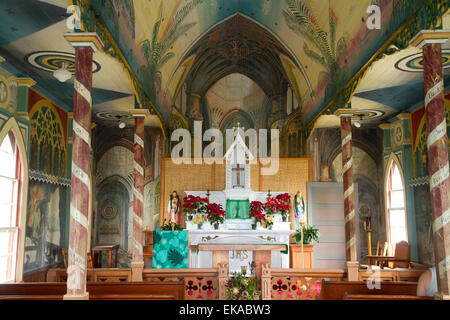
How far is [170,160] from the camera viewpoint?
14867mm

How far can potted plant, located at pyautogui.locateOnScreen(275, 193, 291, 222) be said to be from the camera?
13.6m

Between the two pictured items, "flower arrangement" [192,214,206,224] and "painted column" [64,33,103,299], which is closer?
"painted column" [64,33,103,299]

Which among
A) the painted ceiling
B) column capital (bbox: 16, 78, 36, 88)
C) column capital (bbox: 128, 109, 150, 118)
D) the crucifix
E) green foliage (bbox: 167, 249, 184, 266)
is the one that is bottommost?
green foliage (bbox: 167, 249, 184, 266)

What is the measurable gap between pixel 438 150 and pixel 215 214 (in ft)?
26.7

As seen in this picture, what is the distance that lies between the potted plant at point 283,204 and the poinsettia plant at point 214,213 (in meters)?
1.95

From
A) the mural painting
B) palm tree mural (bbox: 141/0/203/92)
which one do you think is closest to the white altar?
palm tree mural (bbox: 141/0/203/92)

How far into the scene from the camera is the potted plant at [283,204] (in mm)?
13633

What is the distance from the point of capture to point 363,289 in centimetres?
697

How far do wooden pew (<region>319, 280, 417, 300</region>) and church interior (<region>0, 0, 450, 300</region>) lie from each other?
0.10 ft

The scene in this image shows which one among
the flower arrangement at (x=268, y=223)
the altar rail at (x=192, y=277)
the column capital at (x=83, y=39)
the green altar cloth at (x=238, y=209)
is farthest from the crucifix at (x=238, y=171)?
the column capital at (x=83, y=39)

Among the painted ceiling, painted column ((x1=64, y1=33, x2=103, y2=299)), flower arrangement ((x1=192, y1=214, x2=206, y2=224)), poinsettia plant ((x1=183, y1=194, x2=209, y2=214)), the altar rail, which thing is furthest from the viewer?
poinsettia plant ((x1=183, y1=194, x2=209, y2=214))

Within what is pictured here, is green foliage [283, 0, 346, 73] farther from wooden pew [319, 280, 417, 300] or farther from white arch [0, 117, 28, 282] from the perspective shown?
white arch [0, 117, 28, 282]

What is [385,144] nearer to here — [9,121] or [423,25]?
[423,25]
